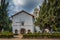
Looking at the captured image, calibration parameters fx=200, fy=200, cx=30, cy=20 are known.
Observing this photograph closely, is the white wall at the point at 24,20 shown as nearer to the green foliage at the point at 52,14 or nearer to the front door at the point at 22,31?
the front door at the point at 22,31

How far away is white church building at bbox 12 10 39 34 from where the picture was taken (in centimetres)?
7094

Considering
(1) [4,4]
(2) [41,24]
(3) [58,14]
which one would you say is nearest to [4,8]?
(1) [4,4]

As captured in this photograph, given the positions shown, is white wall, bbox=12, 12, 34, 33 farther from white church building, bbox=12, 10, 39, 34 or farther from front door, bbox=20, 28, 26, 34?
front door, bbox=20, 28, 26, 34

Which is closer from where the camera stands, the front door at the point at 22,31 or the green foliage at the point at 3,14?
the green foliage at the point at 3,14

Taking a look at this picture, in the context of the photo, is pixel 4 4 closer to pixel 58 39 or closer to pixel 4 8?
pixel 4 8

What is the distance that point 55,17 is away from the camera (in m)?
54.3

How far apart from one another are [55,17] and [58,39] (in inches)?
816

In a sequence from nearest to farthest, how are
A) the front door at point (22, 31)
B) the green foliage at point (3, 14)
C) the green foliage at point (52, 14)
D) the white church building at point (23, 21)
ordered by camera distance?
the green foliage at point (52, 14) < the green foliage at point (3, 14) < the front door at point (22, 31) < the white church building at point (23, 21)

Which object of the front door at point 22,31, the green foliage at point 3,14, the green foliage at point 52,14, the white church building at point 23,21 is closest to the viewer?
the green foliage at point 52,14

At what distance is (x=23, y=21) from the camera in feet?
235

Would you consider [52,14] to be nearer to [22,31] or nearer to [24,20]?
[22,31]

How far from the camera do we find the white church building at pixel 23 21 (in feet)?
233

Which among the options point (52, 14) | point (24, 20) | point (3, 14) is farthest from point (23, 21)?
point (52, 14)

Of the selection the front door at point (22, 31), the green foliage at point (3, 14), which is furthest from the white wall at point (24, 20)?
the green foliage at point (3, 14)
